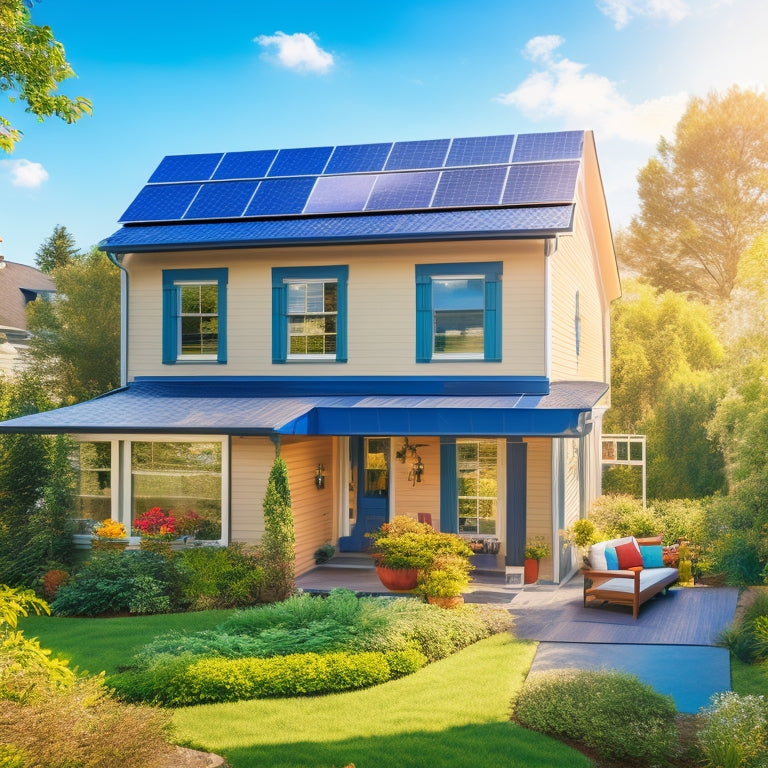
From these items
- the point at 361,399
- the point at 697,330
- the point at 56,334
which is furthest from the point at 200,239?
the point at 697,330

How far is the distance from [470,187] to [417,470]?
18.7 feet

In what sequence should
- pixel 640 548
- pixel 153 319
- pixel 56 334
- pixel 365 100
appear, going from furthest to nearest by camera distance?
pixel 365 100 < pixel 56 334 < pixel 153 319 < pixel 640 548

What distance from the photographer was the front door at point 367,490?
56.2ft

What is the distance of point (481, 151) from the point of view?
59.3ft

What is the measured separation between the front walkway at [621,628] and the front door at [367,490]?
32.9 inches

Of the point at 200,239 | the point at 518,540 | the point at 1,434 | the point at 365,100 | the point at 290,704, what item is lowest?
the point at 290,704

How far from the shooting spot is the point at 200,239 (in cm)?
1667

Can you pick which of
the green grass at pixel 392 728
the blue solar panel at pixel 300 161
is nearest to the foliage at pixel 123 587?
the green grass at pixel 392 728

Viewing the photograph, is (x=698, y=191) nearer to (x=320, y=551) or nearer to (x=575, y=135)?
(x=575, y=135)

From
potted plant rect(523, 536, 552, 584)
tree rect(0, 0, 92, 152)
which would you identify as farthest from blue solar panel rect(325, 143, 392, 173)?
tree rect(0, 0, 92, 152)

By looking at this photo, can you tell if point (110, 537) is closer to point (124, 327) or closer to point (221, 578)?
point (221, 578)

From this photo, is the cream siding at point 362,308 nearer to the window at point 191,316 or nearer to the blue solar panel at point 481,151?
the window at point 191,316

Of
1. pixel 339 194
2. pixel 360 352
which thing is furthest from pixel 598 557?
pixel 339 194

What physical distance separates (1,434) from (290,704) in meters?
9.90
